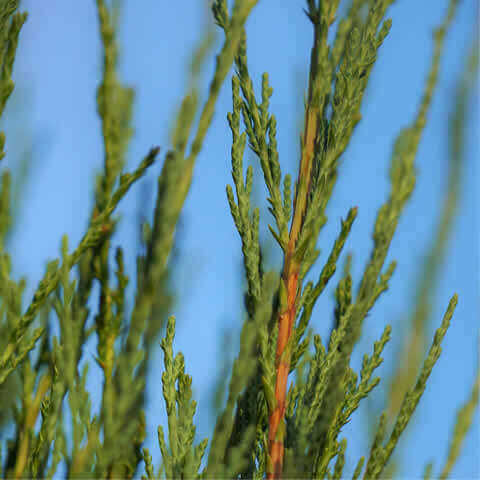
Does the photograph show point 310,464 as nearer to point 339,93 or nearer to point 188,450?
point 188,450

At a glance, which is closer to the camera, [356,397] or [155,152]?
[155,152]

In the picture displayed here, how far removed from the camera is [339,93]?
2293mm

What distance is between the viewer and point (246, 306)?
7.17ft

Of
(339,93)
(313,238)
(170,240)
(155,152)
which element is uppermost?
(339,93)

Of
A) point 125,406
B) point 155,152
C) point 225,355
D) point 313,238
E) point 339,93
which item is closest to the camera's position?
point 125,406

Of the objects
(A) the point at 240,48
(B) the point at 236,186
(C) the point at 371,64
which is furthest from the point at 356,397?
(A) the point at 240,48

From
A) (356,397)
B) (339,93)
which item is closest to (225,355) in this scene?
(356,397)

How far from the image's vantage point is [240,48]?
93.9 inches

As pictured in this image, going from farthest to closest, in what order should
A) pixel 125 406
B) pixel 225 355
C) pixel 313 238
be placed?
pixel 313 238
pixel 225 355
pixel 125 406

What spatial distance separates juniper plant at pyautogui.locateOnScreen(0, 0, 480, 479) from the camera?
5.71 feet

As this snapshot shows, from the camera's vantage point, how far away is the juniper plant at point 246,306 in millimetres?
1740

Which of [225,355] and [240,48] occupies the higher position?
[240,48]

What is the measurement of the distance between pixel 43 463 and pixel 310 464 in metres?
0.83

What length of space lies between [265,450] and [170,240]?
2.86 feet
